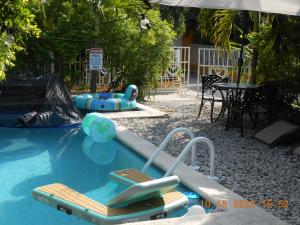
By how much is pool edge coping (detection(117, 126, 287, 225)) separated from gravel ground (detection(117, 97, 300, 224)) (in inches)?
8.3

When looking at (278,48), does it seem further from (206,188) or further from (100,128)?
(206,188)

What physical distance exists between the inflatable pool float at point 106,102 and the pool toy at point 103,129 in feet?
7.23

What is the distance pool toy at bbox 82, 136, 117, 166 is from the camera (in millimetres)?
7986

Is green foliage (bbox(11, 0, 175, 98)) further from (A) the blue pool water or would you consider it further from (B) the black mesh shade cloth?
(A) the blue pool water

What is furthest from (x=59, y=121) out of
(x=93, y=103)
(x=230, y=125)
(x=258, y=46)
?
(x=258, y=46)

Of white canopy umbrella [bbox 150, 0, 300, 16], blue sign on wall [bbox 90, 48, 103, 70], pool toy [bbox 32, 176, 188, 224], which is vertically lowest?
pool toy [bbox 32, 176, 188, 224]

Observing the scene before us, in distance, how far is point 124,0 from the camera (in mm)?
12289

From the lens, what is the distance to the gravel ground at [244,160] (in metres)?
5.66

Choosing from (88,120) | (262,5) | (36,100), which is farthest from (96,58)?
(262,5)

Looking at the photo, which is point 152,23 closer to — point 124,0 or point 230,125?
point 124,0

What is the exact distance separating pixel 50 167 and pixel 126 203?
9.70ft

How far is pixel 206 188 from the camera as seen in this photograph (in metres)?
5.78
